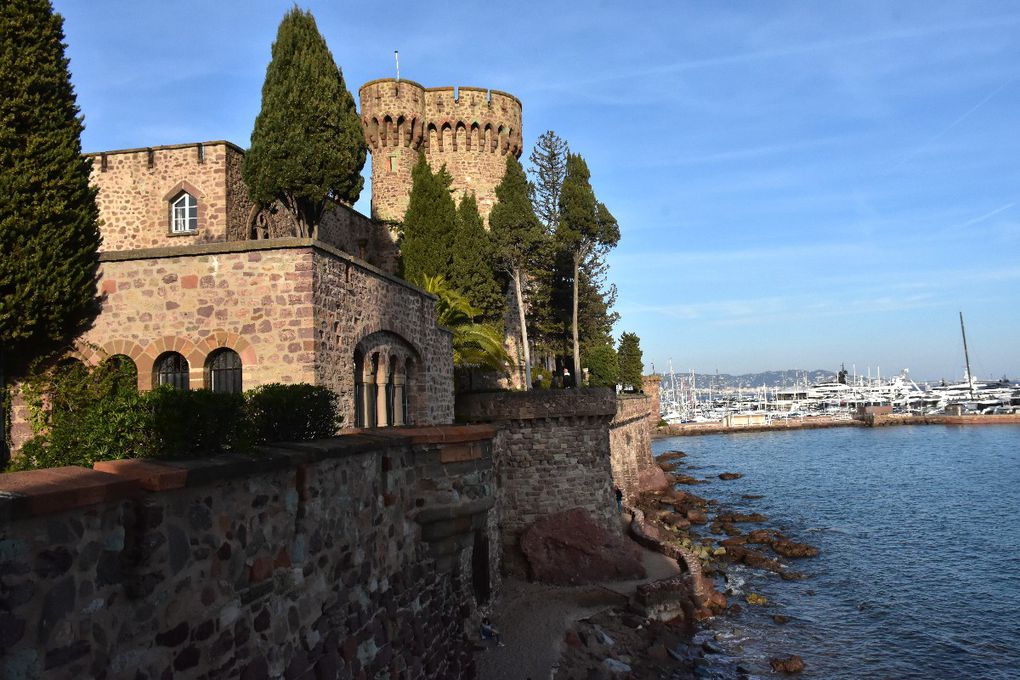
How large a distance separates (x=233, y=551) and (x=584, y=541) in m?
18.0

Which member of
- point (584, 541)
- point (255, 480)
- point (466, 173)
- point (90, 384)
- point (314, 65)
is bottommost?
point (584, 541)

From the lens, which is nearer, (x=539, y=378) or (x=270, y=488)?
(x=270, y=488)

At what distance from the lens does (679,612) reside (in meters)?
22.3

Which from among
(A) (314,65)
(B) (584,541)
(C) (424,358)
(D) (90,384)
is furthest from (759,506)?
(D) (90,384)

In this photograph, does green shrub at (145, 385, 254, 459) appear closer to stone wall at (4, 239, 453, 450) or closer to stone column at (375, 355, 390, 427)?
stone wall at (4, 239, 453, 450)

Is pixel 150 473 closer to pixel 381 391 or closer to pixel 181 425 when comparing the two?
pixel 181 425

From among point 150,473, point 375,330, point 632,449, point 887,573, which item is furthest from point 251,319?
point 632,449

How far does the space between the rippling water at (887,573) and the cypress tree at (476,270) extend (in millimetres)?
15454

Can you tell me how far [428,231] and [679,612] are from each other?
761 inches

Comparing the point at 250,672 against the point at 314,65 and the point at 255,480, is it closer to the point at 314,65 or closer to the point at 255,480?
the point at 255,480

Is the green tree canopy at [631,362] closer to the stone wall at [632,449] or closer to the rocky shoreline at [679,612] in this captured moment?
the stone wall at [632,449]

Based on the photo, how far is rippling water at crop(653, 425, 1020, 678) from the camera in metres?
21.9

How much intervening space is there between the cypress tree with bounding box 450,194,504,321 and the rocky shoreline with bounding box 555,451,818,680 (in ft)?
37.6

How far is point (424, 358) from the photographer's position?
18.1 metres
